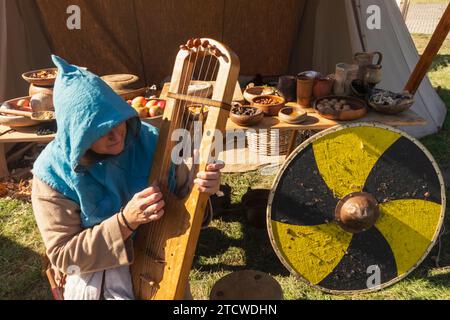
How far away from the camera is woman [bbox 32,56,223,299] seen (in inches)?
49.1

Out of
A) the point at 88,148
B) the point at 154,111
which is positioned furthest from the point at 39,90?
the point at 88,148

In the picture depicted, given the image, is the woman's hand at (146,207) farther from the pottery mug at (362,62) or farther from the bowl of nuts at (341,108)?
the pottery mug at (362,62)

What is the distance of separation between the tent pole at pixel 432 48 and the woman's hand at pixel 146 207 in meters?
2.37

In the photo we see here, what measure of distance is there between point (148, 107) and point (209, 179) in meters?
1.45

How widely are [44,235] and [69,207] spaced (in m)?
0.14

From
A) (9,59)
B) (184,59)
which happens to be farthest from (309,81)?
(9,59)

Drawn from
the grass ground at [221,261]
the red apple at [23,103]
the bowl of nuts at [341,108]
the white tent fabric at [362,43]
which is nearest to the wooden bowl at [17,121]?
the red apple at [23,103]

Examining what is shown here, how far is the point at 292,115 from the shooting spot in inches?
98.3

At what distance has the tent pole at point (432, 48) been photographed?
2635mm

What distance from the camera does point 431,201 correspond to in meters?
2.21

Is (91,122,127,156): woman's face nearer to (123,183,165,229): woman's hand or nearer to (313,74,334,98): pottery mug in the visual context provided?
(123,183,165,229): woman's hand

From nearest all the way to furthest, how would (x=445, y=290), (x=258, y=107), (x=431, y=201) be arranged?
1. (x=431, y=201)
2. (x=445, y=290)
3. (x=258, y=107)

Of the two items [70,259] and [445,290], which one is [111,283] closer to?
Answer: [70,259]

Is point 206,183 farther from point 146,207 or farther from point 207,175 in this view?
point 146,207
